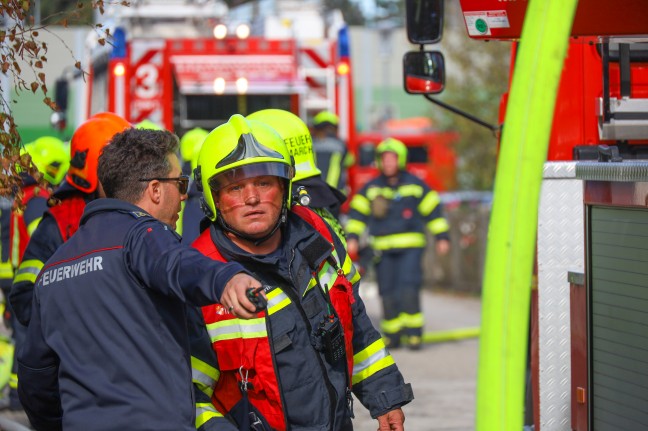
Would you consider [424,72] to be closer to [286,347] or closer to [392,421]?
[392,421]

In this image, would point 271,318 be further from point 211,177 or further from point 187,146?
point 187,146

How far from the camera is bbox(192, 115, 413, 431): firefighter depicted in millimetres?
3736

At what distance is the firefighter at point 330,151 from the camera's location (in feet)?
38.5

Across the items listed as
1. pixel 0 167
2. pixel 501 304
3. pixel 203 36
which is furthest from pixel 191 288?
pixel 203 36

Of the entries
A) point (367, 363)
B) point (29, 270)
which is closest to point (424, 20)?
point (29, 270)

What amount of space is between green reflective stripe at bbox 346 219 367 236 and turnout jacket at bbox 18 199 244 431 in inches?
342

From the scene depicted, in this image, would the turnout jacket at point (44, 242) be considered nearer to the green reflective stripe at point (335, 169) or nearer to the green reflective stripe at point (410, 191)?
the green reflective stripe at point (335, 169)

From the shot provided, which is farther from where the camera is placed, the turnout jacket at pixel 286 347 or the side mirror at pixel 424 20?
the side mirror at pixel 424 20

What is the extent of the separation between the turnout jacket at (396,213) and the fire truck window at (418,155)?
61.0 feet

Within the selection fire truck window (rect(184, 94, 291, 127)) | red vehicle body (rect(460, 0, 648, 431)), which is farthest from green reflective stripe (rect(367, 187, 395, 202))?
red vehicle body (rect(460, 0, 648, 431))

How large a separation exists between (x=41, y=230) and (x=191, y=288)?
256cm

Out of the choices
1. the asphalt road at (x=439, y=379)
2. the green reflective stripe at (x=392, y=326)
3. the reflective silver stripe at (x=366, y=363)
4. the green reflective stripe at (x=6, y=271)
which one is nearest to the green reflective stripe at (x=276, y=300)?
the reflective silver stripe at (x=366, y=363)

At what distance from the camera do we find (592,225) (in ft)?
14.8

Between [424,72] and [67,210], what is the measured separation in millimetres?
1884
